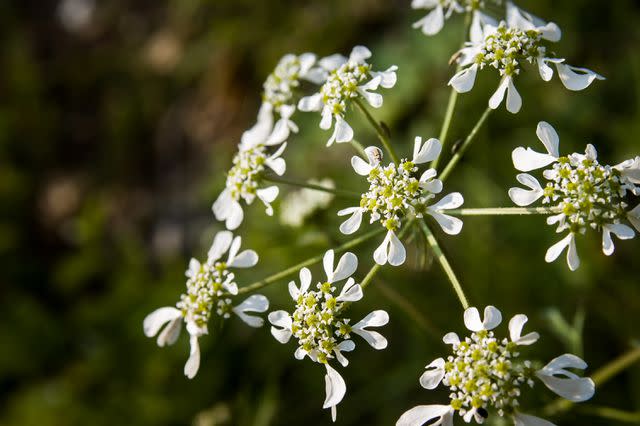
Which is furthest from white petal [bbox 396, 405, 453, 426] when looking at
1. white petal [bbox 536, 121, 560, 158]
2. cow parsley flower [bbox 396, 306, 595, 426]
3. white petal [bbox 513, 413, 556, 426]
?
white petal [bbox 536, 121, 560, 158]

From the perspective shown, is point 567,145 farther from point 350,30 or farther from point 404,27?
point 350,30

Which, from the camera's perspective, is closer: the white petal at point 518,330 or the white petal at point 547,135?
the white petal at point 518,330

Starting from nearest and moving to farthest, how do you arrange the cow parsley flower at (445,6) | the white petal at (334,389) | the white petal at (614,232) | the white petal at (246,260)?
the white petal at (614,232), the white petal at (334,389), the white petal at (246,260), the cow parsley flower at (445,6)

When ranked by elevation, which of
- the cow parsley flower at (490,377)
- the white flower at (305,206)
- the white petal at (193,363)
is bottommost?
the cow parsley flower at (490,377)

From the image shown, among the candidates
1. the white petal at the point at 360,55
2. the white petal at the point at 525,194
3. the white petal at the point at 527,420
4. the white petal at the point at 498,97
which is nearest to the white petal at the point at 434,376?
the white petal at the point at 527,420

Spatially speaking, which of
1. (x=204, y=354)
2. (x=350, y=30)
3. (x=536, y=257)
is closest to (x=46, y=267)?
(x=204, y=354)

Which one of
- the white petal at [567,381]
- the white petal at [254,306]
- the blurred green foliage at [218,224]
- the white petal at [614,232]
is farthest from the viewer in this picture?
the blurred green foliage at [218,224]

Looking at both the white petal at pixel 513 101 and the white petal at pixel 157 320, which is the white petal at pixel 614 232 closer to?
the white petal at pixel 513 101
